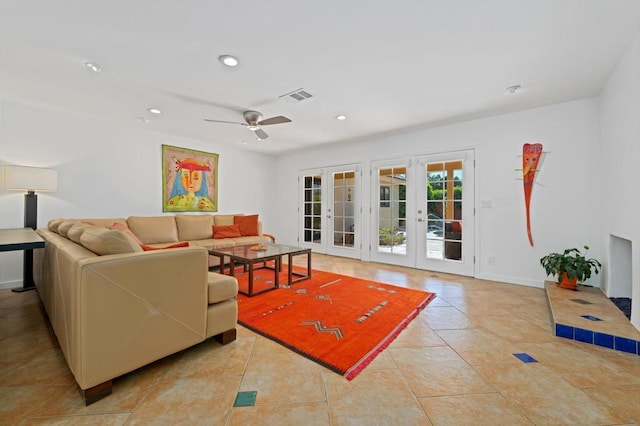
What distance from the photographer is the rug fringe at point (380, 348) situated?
1.72 meters

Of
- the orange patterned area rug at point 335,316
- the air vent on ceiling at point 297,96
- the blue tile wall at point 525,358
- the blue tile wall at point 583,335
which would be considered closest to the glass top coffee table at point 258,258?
the orange patterned area rug at point 335,316

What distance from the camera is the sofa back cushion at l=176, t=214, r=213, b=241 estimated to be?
187 inches

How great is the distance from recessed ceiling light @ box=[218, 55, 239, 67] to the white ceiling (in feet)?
0.19

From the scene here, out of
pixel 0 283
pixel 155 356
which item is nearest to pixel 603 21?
pixel 155 356

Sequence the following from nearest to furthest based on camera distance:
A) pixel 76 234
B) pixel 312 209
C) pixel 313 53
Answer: pixel 76 234 → pixel 313 53 → pixel 312 209

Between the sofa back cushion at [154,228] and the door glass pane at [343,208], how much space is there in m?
3.11

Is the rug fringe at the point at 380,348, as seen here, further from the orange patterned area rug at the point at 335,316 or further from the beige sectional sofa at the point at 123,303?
the beige sectional sofa at the point at 123,303

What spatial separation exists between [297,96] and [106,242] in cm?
248

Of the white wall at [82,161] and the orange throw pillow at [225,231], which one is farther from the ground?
the white wall at [82,161]

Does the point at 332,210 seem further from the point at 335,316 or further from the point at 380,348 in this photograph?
the point at 380,348

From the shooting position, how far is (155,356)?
1665 mm

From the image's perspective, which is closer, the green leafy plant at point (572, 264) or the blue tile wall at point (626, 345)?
the blue tile wall at point (626, 345)

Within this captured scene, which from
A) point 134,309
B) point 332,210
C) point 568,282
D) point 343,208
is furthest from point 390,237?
point 134,309

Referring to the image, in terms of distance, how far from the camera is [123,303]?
151 centimetres
